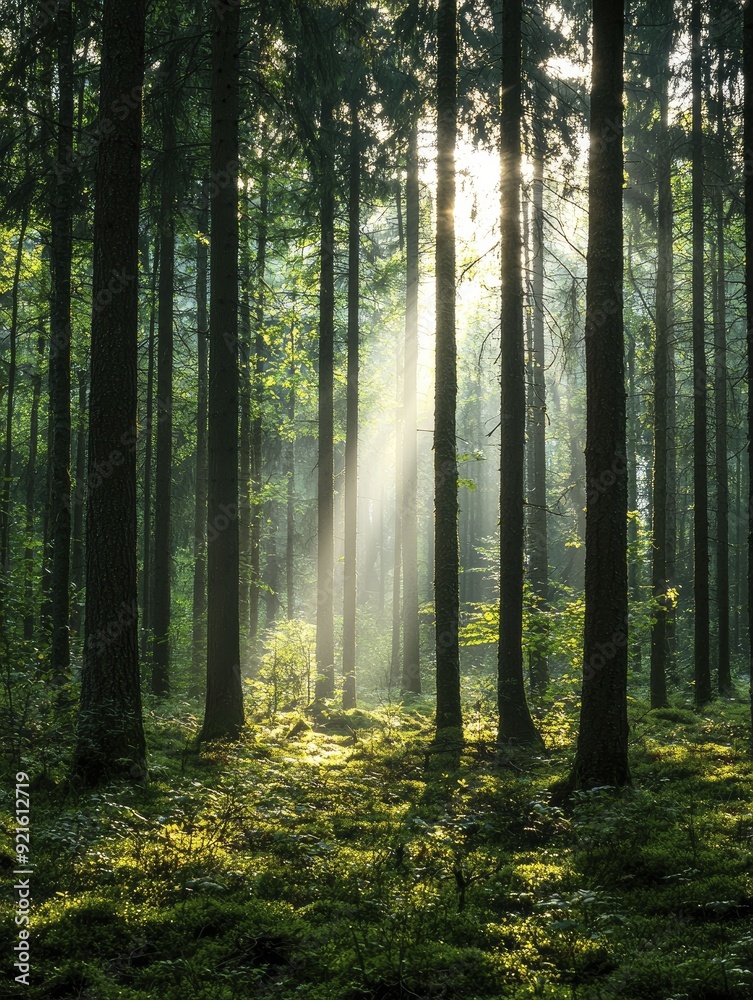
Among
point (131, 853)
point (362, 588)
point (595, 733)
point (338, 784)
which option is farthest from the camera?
point (362, 588)

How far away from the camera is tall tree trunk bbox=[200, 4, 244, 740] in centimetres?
1002

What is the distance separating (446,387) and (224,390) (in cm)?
341

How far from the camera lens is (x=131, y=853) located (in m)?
5.22

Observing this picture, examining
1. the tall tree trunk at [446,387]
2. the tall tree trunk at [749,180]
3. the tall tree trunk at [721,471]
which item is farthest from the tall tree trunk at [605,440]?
the tall tree trunk at [721,471]

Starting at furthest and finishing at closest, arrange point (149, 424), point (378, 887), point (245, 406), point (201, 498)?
point (149, 424) < point (245, 406) < point (201, 498) < point (378, 887)

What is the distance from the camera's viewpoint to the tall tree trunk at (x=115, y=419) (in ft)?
23.6

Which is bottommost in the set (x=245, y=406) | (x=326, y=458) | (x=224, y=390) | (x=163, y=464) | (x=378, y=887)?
(x=378, y=887)

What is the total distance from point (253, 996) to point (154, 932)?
0.88 meters

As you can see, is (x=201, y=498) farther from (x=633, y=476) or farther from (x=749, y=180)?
(x=633, y=476)

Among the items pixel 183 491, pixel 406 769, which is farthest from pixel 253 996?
pixel 183 491

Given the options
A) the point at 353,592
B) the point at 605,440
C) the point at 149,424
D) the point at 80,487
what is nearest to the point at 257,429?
the point at 149,424

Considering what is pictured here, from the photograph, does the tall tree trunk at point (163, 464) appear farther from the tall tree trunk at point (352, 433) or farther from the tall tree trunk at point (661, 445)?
the tall tree trunk at point (661, 445)

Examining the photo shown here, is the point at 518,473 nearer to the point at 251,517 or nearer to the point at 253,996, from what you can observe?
the point at 253,996

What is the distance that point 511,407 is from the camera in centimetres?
1094
